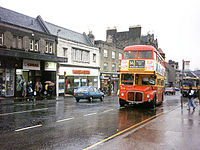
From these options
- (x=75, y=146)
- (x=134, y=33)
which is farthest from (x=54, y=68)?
(x=134, y=33)

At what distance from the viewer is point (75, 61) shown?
33812mm

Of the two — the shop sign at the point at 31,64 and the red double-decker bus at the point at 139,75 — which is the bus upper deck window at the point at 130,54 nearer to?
→ the red double-decker bus at the point at 139,75

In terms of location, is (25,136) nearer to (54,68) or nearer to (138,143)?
(138,143)

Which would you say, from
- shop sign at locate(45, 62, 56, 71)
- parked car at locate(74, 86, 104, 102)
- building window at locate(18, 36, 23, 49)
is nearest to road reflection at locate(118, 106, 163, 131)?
parked car at locate(74, 86, 104, 102)

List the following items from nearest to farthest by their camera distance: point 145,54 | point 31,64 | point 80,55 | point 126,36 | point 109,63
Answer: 1. point 145,54
2. point 31,64
3. point 80,55
4. point 109,63
5. point 126,36

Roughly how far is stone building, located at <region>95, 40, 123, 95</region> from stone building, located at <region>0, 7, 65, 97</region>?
13.5 metres

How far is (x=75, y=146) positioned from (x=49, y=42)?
23.7 meters

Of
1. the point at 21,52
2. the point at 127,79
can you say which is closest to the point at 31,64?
the point at 21,52

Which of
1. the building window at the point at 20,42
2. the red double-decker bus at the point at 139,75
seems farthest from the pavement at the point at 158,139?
the building window at the point at 20,42

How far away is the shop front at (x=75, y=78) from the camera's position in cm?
3069

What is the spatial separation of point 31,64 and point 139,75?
14.0 meters

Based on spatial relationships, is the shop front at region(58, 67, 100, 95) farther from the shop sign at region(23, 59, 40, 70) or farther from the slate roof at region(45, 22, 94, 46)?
the slate roof at region(45, 22, 94, 46)

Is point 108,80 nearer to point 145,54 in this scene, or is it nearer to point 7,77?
point 7,77

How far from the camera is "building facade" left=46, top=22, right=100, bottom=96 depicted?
3084 centimetres
